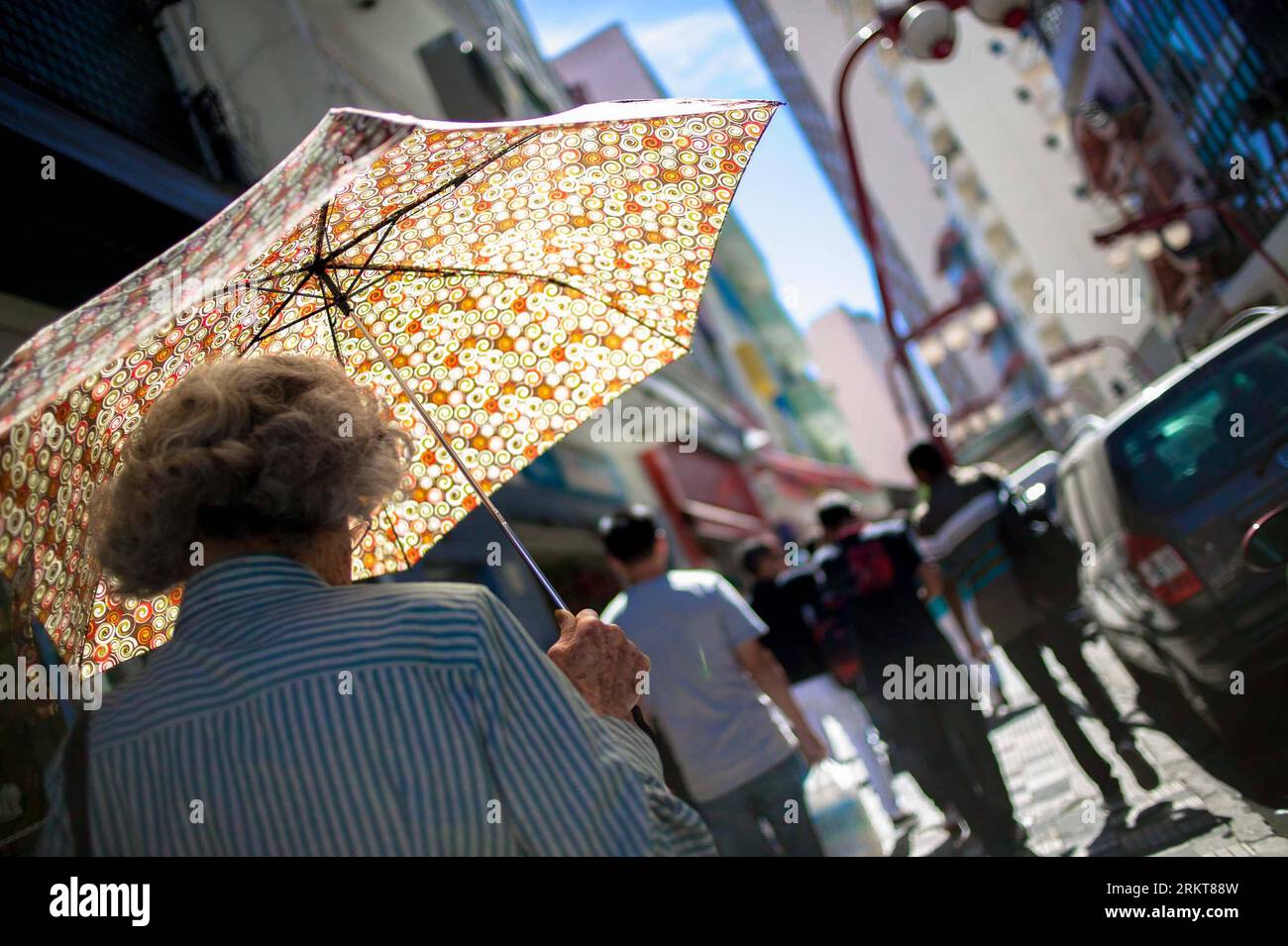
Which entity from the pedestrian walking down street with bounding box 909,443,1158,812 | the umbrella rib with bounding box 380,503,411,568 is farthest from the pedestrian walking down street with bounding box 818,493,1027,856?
the umbrella rib with bounding box 380,503,411,568

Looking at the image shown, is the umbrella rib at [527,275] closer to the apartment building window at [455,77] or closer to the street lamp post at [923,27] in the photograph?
the street lamp post at [923,27]

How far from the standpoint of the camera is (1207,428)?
4000mm

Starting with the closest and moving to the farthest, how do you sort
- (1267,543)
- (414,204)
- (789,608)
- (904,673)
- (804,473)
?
(414,204) < (1267,543) < (904,673) < (789,608) < (804,473)

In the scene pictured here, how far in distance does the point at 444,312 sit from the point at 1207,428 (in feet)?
9.85

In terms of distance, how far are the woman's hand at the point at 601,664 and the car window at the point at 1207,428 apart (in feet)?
9.68

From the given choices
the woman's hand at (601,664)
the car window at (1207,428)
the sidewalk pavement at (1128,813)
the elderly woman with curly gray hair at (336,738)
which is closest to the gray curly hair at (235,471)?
the elderly woman with curly gray hair at (336,738)

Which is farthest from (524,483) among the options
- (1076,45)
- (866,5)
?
(866,5)

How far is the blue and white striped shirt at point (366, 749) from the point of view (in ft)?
4.41

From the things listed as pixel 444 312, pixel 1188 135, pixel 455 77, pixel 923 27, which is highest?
pixel 455 77

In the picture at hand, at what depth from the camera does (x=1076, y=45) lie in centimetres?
2050
